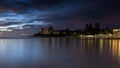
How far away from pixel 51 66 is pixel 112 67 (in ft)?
22.0

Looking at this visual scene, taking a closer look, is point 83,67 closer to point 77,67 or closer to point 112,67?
point 77,67

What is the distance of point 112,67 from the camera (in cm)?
2636

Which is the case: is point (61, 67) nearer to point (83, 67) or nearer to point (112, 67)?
point (83, 67)

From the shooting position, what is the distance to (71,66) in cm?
2623

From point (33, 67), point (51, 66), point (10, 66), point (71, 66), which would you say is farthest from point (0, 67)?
point (71, 66)

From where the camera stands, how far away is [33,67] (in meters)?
25.7

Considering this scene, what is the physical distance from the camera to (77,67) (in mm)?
26000

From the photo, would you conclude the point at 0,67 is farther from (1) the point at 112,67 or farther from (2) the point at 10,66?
(1) the point at 112,67

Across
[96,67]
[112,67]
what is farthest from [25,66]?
[112,67]

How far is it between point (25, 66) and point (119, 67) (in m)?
10.1

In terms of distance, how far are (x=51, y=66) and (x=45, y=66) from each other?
717mm

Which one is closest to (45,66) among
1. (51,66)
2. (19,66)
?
(51,66)

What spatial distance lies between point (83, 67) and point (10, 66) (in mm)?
7999

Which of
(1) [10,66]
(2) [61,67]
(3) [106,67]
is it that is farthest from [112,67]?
(1) [10,66]
